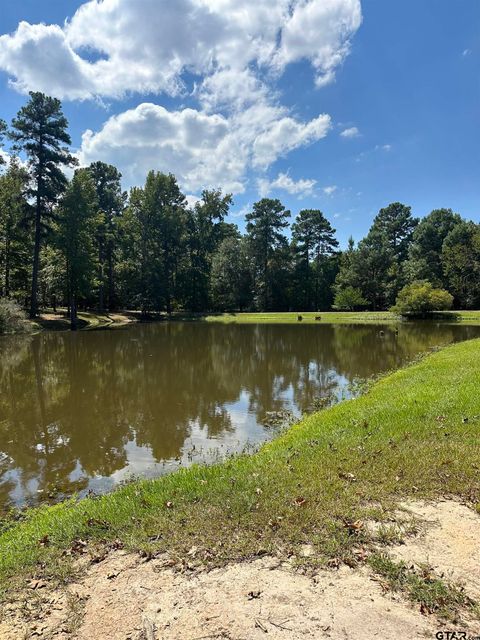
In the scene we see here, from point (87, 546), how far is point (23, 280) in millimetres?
47739

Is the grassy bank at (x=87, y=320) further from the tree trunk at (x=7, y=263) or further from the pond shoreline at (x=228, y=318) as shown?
the tree trunk at (x=7, y=263)

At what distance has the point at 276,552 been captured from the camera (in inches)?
151

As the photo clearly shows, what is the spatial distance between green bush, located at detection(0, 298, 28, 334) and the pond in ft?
23.4

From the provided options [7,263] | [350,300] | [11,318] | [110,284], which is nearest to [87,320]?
[7,263]

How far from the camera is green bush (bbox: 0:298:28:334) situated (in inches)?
1241

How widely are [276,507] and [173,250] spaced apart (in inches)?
2379

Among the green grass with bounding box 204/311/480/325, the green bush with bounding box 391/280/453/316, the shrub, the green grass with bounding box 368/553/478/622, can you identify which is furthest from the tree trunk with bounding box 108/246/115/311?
the green grass with bounding box 368/553/478/622

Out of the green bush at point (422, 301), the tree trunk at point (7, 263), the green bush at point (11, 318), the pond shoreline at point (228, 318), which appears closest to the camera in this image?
the green bush at point (11, 318)

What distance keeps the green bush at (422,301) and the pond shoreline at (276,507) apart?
151ft

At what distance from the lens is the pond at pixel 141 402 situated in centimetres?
804

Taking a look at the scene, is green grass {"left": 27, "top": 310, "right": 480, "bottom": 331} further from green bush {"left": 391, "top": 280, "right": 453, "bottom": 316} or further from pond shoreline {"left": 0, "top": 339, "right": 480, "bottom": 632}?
pond shoreline {"left": 0, "top": 339, "right": 480, "bottom": 632}

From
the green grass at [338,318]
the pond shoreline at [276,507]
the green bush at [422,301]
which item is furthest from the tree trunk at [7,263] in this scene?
A: the green bush at [422,301]

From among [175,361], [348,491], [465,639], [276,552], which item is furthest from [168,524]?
[175,361]

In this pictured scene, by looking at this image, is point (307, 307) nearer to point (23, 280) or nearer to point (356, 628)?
point (23, 280)
